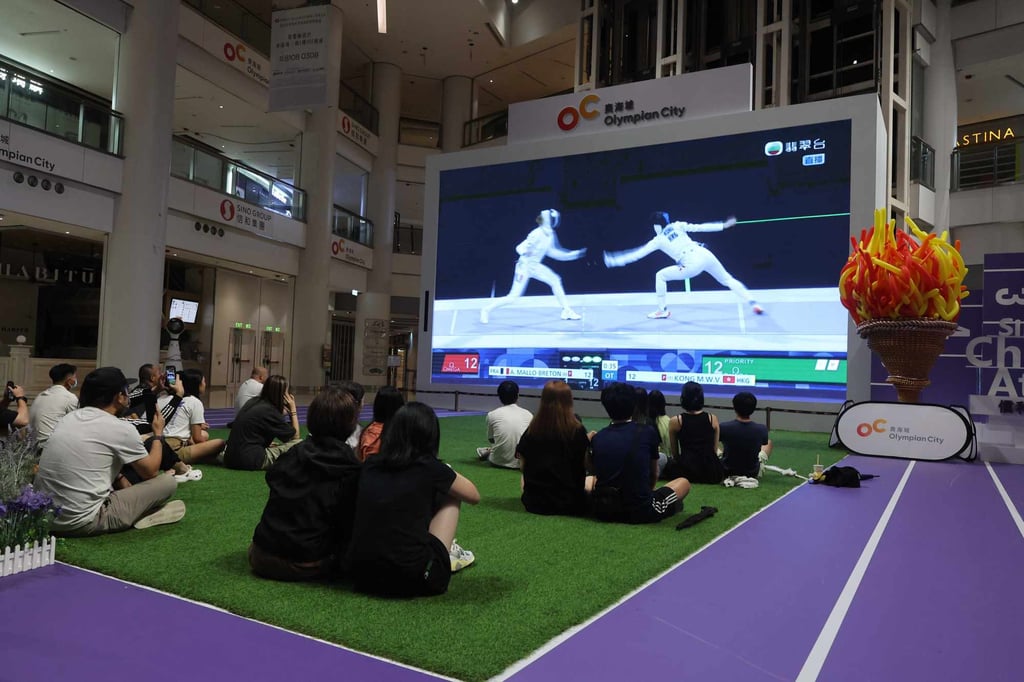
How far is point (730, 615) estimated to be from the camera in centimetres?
285

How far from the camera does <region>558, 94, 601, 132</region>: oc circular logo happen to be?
43.5 ft

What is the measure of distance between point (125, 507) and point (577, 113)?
11342 mm

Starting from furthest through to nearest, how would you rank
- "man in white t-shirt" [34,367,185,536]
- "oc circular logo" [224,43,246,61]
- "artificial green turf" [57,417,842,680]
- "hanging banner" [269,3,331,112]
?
"oc circular logo" [224,43,246,61], "hanging banner" [269,3,331,112], "man in white t-shirt" [34,367,185,536], "artificial green turf" [57,417,842,680]

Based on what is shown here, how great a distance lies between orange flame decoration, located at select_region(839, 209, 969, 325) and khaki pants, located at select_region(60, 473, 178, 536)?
6.77 meters

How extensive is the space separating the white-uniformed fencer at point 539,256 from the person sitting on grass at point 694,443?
6946 millimetres

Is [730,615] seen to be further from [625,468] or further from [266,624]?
[266,624]

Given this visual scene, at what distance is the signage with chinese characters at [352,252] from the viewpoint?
19.1 metres

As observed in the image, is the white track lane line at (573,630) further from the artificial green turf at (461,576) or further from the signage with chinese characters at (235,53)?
the signage with chinese characters at (235,53)

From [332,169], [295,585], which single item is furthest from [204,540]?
[332,169]

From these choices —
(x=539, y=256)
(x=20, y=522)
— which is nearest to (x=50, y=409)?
(x=20, y=522)

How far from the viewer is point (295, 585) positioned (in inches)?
120

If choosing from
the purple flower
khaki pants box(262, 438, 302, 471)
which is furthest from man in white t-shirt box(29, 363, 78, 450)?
the purple flower

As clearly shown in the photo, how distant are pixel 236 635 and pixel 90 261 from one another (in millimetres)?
17303

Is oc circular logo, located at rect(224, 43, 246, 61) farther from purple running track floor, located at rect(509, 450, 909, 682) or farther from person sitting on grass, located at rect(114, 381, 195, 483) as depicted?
purple running track floor, located at rect(509, 450, 909, 682)
